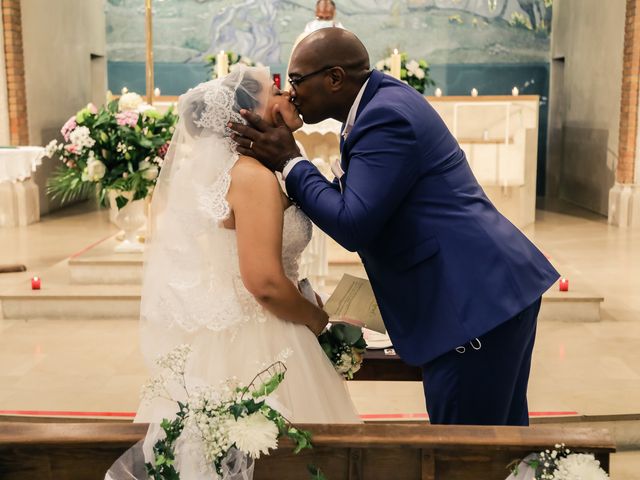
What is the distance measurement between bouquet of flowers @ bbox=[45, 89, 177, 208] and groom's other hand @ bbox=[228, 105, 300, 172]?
440 cm

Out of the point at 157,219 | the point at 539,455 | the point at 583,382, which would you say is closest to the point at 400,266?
the point at 539,455

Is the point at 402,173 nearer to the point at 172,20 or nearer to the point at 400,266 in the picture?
the point at 400,266

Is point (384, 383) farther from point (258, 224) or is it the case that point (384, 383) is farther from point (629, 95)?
point (629, 95)

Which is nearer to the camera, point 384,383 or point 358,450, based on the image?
→ point 358,450

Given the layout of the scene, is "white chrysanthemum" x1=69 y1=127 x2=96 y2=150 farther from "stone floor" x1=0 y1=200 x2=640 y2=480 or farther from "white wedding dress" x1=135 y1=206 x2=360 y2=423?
"white wedding dress" x1=135 y1=206 x2=360 y2=423

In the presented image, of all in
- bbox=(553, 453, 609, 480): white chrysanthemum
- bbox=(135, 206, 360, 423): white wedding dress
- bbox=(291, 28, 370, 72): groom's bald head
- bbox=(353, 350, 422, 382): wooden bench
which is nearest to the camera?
bbox=(553, 453, 609, 480): white chrysanthemum

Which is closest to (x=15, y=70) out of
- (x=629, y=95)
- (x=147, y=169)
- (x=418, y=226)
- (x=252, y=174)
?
(x=147, y=169)

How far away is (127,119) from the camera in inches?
270

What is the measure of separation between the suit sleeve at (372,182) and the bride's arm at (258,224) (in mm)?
333

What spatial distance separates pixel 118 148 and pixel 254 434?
204 inches

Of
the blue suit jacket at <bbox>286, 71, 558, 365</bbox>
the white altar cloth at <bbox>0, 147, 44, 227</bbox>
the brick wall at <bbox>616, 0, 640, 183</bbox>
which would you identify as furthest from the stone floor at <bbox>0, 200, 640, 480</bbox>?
the brick wall at <bbox>616, 0, 640, 183</bbox>

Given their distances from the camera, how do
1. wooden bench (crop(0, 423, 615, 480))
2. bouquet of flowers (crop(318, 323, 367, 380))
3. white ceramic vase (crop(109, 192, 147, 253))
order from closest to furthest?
wooden bench (crop(0, 423, 615, 480)), bouquet of flowers (crop(318, 323, 367, 380)), white ceramic vase (crop(109, 192, 147, 253))

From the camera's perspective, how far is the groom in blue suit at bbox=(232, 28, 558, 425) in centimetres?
229

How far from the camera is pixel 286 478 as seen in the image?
89.6 inches
